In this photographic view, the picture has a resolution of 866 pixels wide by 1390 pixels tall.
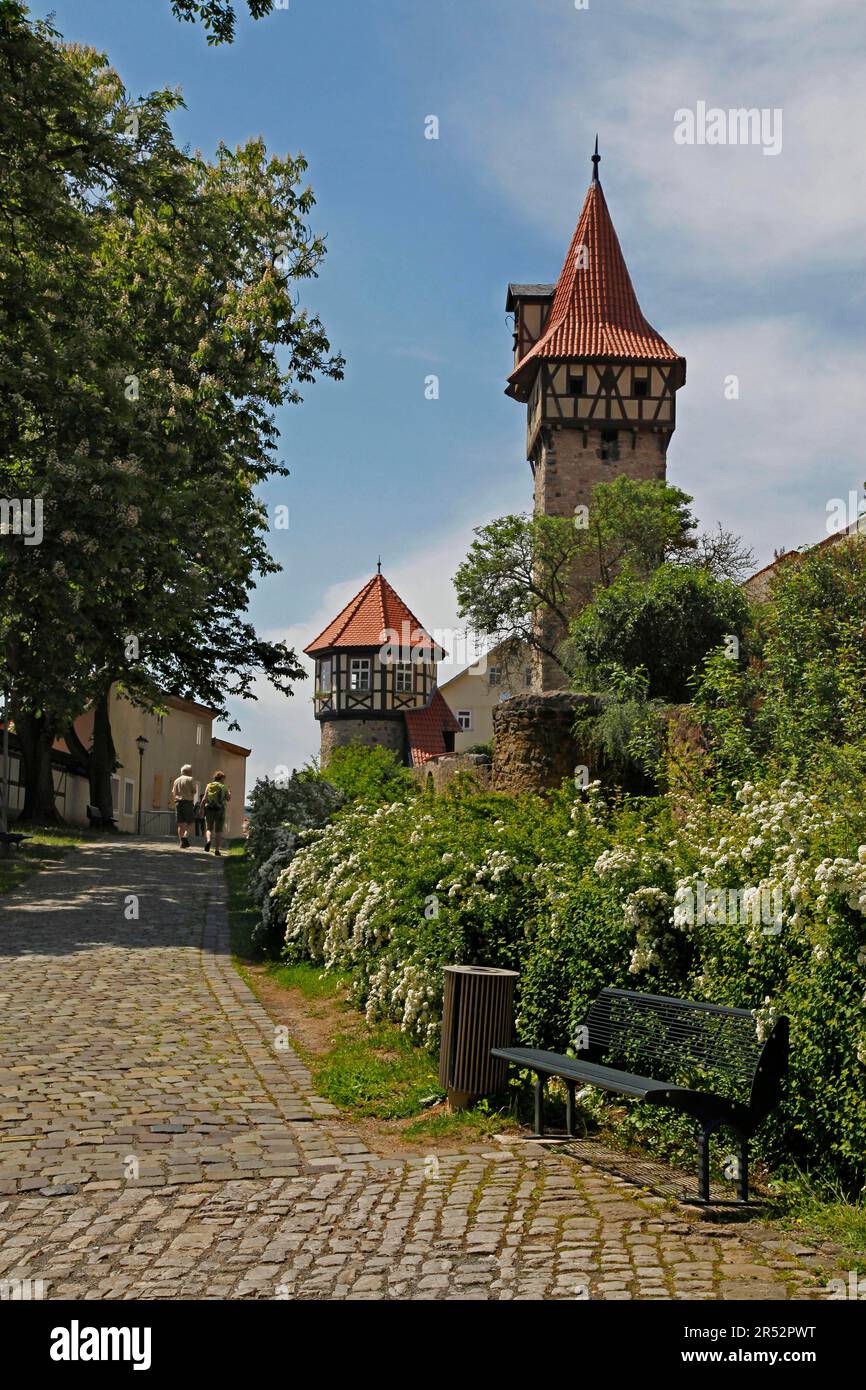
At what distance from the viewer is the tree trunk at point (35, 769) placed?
1115 inches

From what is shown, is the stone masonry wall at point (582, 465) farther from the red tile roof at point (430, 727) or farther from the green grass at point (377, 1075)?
the green grass at point (377, 1075)

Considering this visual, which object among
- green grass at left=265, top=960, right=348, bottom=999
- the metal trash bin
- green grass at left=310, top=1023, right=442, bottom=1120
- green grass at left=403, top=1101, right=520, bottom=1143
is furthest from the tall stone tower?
green grass at left=403, top=1101, right=520, bottom=1143

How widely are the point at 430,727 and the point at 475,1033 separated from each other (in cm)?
4171

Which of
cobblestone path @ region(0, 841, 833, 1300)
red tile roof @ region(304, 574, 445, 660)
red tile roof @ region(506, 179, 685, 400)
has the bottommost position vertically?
cobblestone path @ region(0, 841, 833, 1300)

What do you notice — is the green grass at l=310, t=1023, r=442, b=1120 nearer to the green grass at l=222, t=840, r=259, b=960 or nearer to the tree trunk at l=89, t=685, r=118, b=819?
the green grass at l=222, t=840, r=259, b=960

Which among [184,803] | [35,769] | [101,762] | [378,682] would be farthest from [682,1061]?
[378,682]

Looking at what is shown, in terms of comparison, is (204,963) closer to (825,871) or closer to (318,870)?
(318,870)

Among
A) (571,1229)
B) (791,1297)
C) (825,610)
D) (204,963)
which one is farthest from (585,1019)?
(825,610)

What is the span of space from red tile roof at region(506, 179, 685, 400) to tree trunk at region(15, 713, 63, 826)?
2312 centimetres

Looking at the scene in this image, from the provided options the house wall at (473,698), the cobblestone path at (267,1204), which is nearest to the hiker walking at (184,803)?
the cobblestone path at (267,1204)

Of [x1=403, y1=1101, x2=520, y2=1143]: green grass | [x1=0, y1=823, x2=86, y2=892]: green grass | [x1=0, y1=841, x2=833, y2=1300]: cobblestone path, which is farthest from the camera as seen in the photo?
[x1=0, y1=823, x2=86, y2=892]: green grass

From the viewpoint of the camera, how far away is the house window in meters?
49.8

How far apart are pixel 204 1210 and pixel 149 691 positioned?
21050 mm
